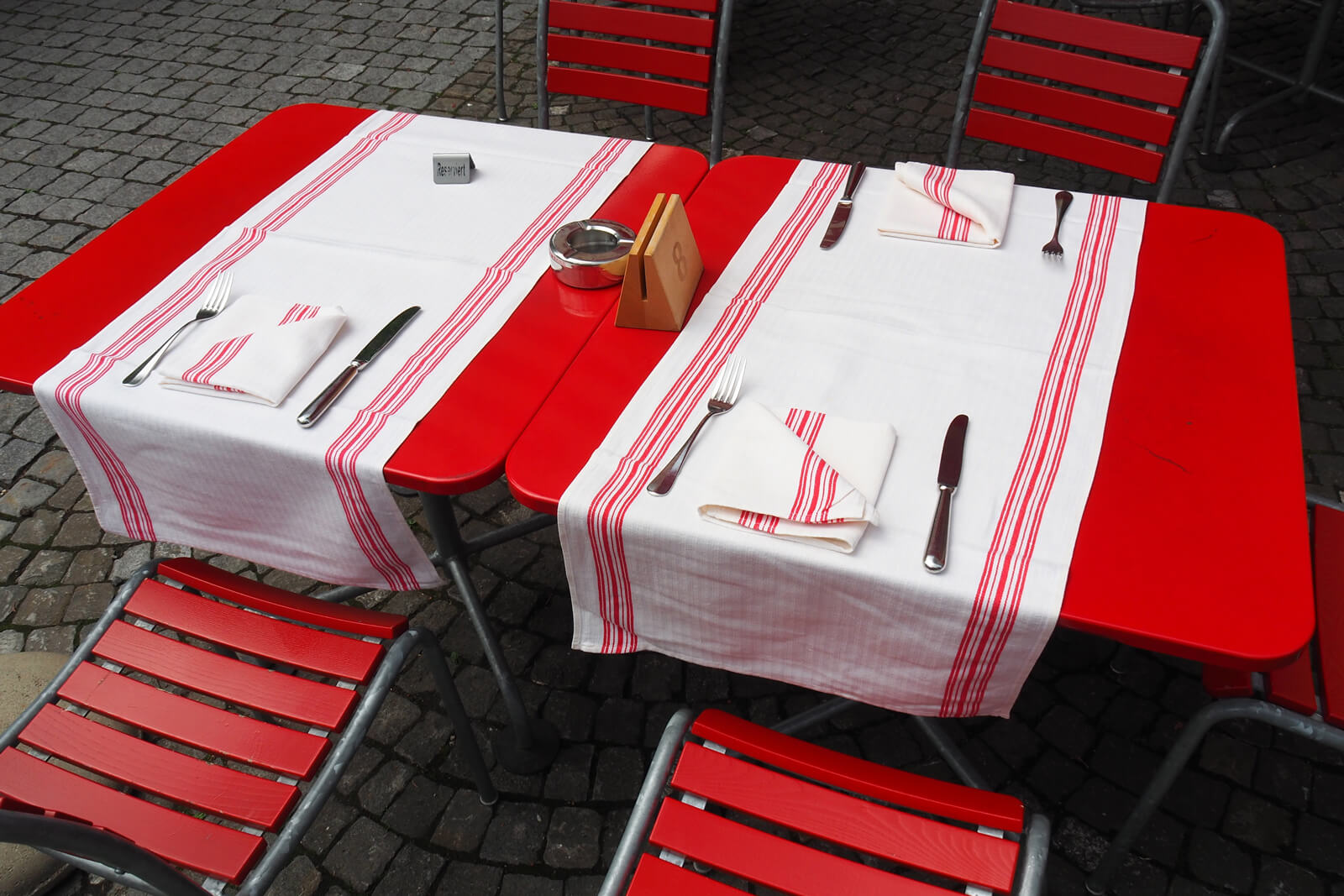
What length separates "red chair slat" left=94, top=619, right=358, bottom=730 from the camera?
5.38 feet

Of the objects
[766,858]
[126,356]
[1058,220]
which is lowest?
[766,858]

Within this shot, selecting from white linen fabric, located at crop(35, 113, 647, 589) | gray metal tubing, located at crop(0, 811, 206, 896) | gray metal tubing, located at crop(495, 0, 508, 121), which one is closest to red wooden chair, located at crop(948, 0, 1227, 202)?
white linen fabric, located at crop(35, 113, 647, 589)

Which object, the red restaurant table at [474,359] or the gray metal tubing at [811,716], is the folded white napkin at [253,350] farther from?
the gray metal tubing at [811,716]

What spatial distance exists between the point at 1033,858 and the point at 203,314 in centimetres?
175

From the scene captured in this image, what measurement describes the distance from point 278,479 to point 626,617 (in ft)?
2.12

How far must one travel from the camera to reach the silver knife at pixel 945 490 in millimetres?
1307

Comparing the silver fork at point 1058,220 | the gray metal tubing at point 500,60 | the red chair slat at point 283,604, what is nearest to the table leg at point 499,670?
the red chair slat at point 283,604

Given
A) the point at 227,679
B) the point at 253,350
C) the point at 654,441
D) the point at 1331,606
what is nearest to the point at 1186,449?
the point at 1331,606

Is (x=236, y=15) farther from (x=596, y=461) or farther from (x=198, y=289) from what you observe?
(x=596, y=461)

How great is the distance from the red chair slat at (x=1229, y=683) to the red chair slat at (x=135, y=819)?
163 centimetres

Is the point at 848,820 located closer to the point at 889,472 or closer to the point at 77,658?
the point at 889,472

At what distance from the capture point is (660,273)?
5.36 ft

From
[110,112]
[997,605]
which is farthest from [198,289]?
[110,112]

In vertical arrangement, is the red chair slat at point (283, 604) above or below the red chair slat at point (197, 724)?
above
